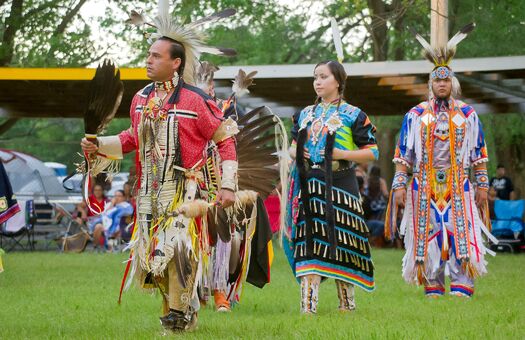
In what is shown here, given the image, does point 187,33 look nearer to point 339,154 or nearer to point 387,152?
point 339,154

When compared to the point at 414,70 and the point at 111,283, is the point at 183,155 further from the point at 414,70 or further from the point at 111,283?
the point at 414,70

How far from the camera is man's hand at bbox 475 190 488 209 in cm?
855

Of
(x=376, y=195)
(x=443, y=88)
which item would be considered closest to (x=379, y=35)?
(x=376, y=195)

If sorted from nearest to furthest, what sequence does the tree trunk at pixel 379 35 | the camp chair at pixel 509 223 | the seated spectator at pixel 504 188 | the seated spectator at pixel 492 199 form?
1. the camp chair at pixel 509 223
2. the seated spectator at pixel 492 199
3. the seated spectator at pixel 504 188
4. the tree trunk at pixel 379 35

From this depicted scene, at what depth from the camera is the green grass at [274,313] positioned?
→ 231 inches

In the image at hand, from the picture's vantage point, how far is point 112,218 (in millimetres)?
17969

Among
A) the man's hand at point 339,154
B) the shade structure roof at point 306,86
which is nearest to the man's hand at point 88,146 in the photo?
the man's hand at point 339,154

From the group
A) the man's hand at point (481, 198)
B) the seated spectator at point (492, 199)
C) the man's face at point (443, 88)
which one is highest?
the man's face at point (443, 88)

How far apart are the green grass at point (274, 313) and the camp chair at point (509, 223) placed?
20.8 feet

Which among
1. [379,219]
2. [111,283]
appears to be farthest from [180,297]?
[379,219]

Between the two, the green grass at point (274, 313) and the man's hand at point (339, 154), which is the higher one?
the man's hand at point (339, 154)

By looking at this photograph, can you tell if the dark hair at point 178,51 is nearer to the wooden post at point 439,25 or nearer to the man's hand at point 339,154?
the man's hand at point 339,154

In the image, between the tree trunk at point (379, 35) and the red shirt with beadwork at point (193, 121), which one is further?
the tree trunk at point (379, 35)

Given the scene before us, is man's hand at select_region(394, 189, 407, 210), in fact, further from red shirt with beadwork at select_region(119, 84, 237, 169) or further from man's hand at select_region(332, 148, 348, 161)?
red shirt with beadwork at select_region(119, 84, 237, 169)
